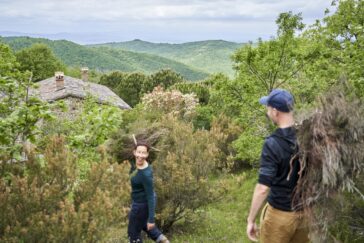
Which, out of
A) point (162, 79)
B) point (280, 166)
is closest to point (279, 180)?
point (280, 166)

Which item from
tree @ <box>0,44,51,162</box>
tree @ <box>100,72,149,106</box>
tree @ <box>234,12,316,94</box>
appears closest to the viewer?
tree @ <box>0,44,51,162</box>

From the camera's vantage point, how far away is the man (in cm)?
416

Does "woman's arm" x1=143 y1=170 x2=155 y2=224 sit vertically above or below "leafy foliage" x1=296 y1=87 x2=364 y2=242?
below

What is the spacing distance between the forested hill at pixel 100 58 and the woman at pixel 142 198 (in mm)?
113054

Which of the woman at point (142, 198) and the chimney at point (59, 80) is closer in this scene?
the woman at point (142, 198)

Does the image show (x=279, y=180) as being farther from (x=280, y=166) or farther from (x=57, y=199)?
(x=57, y=199)

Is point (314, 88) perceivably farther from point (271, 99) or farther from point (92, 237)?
point (92, 237)

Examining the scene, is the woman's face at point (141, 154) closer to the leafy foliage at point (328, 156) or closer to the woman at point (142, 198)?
the woman at point (142, 198)

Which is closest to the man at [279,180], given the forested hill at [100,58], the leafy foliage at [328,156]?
the leafy foliage at [328,156]

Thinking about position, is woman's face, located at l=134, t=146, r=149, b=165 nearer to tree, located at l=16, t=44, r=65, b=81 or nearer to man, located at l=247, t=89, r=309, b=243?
man, located at l=247, t=89, r=309, b=243

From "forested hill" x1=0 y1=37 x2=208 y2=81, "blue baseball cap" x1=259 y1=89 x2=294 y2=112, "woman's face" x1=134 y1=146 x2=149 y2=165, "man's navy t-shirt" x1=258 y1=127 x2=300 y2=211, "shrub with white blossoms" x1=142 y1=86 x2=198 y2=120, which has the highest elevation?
"blue baseball cap" x1=259 y1=89 x2=294 y2=112

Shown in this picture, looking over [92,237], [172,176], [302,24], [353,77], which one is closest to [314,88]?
[353,77]

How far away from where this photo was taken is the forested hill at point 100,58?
133775mm

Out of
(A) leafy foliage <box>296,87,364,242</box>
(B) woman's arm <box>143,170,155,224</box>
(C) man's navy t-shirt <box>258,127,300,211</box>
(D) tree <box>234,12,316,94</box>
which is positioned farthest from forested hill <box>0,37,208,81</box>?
(A) leafy foliage <box>296,87,364,242</box>
